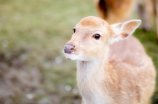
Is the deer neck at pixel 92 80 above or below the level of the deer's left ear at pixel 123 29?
below

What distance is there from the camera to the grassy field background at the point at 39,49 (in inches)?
163

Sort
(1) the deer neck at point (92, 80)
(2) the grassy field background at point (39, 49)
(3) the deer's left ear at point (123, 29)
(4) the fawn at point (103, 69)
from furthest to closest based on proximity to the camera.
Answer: (2) the grassy field background at point (39, 49)
(3) the deer's left ear at point (123, 29)
(1) the deer neck at point (92, 80)
(4) the fawn at point (103, 69)

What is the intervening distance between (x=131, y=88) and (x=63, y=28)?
3783mm

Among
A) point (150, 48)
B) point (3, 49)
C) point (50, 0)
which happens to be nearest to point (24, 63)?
point (3, 49)

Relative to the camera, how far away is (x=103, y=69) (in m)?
2.72

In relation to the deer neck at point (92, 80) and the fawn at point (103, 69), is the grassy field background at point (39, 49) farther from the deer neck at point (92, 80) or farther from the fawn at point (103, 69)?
the deer neck at point (92, 80)

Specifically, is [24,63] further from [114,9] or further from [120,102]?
[120,102]

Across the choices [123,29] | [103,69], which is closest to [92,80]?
[103,69]

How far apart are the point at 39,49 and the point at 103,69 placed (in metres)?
2.96

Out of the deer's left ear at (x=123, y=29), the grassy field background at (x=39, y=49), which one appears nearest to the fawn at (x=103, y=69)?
the deer's left ear at (x=123, y=29)

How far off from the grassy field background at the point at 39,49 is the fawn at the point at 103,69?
1091 millimetres

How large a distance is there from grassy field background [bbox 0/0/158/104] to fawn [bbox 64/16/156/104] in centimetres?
109

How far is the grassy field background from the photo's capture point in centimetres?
415

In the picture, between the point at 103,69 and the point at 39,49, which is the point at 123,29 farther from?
the point at 39,49
